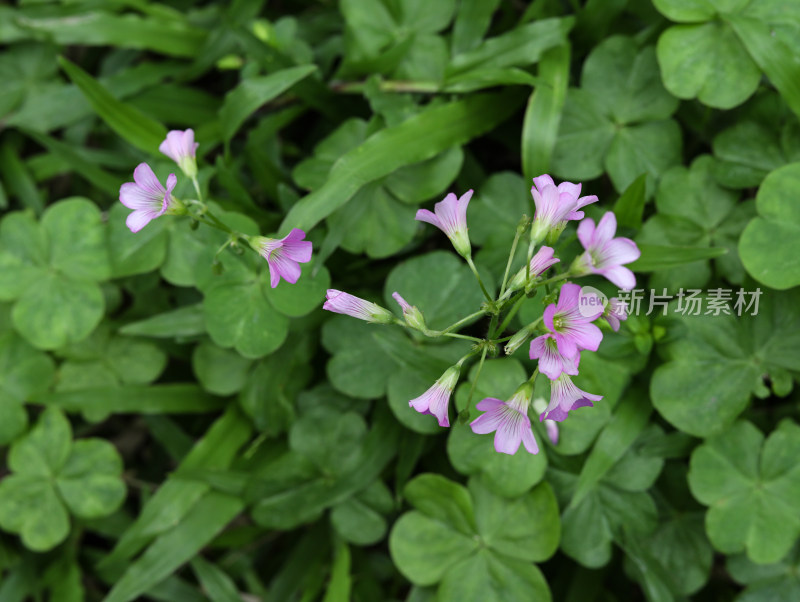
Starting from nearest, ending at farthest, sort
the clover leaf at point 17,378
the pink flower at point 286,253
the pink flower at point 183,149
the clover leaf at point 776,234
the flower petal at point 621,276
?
the flower petal at point 621,276 → the pink flower at point 286,253 → the pink flower at point 183,149 → the clover leaf at point 776,234 → the clover leaf at point 17,378

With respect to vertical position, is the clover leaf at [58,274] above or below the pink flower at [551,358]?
below

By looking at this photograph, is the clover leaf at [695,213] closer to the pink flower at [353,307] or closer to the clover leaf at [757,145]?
the clover leaf at [757,145]

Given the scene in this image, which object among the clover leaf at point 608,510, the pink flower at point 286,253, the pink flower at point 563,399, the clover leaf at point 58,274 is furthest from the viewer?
the clover leaf at point 58,274

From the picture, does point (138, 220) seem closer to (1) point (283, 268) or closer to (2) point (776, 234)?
(1) point (283, 268)

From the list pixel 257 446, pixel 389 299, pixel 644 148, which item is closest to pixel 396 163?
pixel 389 299

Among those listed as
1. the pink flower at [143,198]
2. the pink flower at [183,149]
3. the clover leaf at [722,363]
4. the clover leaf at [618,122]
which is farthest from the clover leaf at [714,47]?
the pink flower at [143,198]

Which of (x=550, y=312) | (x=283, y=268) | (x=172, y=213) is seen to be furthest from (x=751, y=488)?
(x=172, y=213)

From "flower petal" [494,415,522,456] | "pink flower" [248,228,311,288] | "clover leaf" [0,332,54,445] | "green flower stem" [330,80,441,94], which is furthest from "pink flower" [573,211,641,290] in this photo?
"clover leaf" [0,332,54,445]

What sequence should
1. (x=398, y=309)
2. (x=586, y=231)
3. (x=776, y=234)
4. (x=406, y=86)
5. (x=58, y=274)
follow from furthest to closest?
1. (x=58, y=274)
2. (x=406, y=86)
3. (x=398, y=309)
4. (x=776, y=234)
5. (x=586, y=231)
